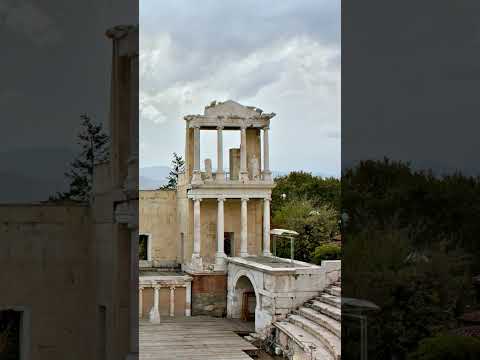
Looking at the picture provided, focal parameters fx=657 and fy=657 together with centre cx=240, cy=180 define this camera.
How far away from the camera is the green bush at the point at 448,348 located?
7648 mm

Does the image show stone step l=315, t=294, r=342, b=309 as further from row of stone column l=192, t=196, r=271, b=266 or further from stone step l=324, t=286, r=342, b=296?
row of stone column l=192, t=196, r=271, b=266

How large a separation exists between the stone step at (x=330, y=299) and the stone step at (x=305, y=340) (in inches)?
34.6

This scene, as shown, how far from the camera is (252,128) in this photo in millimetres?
20344

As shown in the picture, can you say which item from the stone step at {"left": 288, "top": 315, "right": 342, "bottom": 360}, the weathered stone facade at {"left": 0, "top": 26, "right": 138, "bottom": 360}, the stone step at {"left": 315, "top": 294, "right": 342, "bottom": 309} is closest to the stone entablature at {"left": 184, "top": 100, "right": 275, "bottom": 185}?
the stone step at {"left": 315, "top": 294, "right": 342, "bottom": 309}

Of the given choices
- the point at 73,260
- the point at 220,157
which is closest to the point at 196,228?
the point at 220,157

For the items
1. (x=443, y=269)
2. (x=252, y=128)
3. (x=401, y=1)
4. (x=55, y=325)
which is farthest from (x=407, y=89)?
(x=252, y=128)

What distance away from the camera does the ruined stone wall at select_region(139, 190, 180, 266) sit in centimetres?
2105

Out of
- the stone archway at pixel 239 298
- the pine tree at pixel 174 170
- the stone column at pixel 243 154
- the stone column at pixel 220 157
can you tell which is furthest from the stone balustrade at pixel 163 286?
the pine tree at pixel 174 170

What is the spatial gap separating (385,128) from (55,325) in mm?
7747

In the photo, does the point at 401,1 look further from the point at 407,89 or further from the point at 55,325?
the point at 55,325

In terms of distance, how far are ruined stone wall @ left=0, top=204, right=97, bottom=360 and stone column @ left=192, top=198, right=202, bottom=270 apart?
1332 centimetres

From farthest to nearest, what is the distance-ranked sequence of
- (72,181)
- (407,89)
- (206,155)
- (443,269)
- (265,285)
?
1. (206,155)
2. (265,285)
3. (407,89)
4. (443,269)
5. (72,181)

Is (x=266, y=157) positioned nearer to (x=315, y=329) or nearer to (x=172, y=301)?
(x=172, y=301)

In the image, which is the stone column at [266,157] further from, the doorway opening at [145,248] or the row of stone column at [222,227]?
the doorway opening at [145,248]
